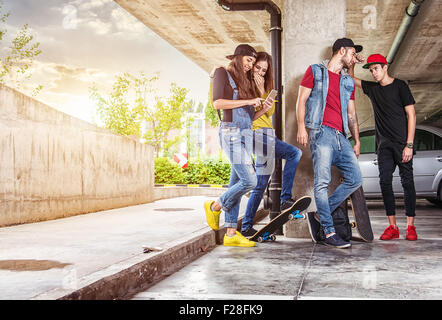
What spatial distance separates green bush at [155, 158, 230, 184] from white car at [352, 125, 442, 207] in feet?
37.4

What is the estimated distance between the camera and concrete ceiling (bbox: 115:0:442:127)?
12.1 m

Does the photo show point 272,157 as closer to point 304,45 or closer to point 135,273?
point 304,45

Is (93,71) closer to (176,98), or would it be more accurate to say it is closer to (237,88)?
(176,98)

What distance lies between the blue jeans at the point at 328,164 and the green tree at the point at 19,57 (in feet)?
52.5

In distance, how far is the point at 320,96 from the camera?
520 cm

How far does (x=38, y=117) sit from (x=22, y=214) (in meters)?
1.47

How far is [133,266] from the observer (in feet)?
11.4

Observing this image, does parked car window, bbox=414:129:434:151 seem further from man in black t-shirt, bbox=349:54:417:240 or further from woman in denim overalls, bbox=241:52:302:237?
woman in denim overalls, bbox=241:52:302:237

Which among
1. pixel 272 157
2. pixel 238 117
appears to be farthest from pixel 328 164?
pixel 238 117

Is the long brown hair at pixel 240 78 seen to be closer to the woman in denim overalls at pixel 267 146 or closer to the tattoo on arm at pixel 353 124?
the woman in denim overalls at pixel 267 146

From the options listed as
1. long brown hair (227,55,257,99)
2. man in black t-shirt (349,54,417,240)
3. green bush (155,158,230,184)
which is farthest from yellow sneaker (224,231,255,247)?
green bush (155,158,230,184)

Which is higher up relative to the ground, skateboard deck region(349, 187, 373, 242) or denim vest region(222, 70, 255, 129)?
denim vest region(222, 70, 255, 129)

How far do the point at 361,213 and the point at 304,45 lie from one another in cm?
222

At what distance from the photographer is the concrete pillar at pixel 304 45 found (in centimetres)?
598
